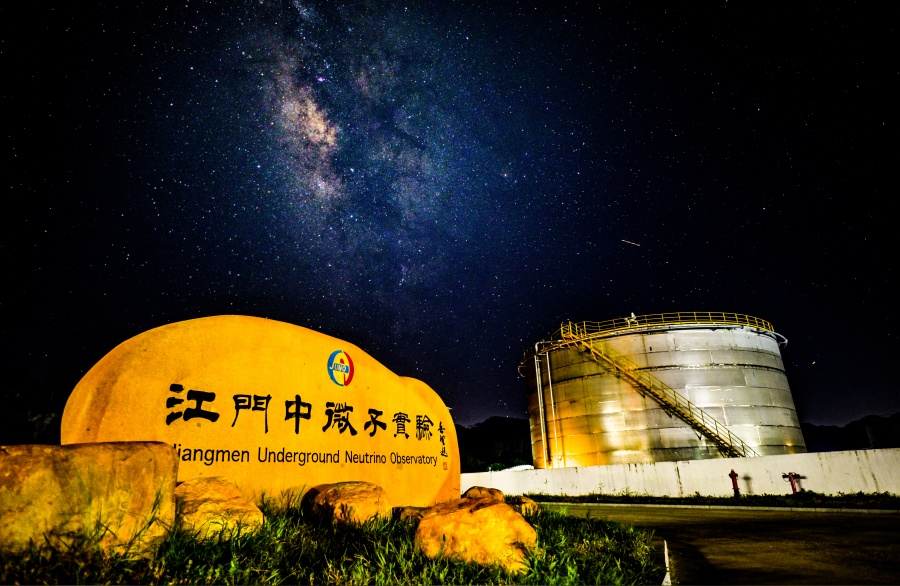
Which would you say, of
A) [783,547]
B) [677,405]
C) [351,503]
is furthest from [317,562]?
[677,405]

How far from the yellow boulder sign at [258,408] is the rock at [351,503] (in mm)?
716

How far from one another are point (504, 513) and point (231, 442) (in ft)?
13.1

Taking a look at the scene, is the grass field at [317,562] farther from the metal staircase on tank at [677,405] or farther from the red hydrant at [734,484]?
the metal staircase on tank at [677,405]

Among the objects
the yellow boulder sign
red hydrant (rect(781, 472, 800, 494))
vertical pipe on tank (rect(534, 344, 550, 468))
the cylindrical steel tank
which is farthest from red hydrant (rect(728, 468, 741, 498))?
the yellow boulder sign

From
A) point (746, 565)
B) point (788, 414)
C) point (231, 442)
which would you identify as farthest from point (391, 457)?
point (788, 414)

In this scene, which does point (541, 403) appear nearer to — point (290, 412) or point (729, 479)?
point (729, 479)

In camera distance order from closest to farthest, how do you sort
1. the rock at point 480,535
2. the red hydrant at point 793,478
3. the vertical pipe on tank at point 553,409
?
the rock at point 480,535
the red hydrant at point 793,478
the vertical pipe on tank at point 553,409

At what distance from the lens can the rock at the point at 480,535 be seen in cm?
523

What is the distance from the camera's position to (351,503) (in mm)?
6316

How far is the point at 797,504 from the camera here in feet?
47.2

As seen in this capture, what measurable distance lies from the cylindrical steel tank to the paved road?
7.97 meters

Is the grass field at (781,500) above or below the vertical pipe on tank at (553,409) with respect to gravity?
below

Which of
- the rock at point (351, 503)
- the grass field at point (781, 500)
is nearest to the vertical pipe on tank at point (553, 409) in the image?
the grass field at point (781, 500)

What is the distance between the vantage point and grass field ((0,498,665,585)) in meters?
3.38
